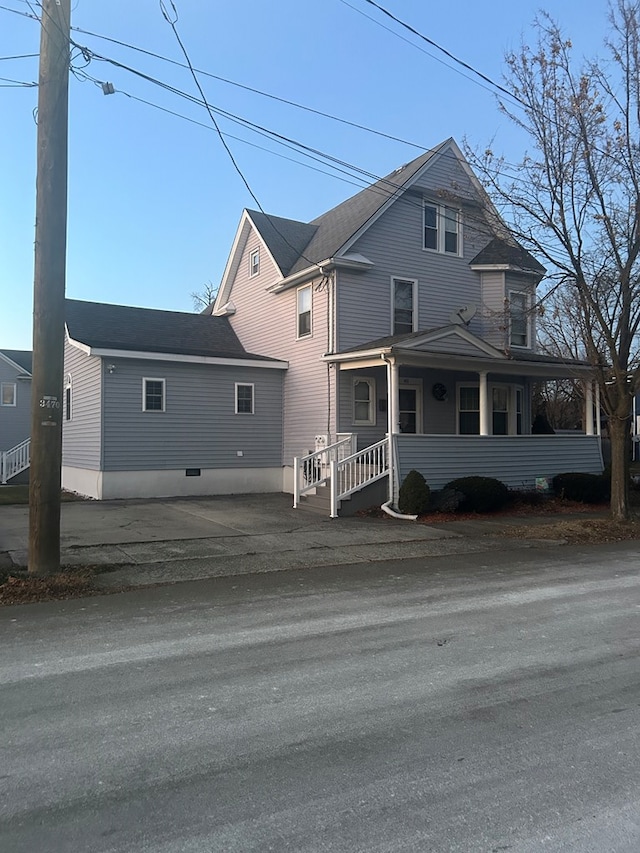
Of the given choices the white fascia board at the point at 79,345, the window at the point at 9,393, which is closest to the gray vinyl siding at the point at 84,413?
the white fascia board at the point at 79,345

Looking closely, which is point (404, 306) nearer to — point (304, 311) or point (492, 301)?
point (304, 311)

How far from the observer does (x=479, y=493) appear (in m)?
14.8

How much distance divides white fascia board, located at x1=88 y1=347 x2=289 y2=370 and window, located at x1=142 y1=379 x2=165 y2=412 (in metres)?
0.67

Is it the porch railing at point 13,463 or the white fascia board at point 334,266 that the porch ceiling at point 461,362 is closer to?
the white fascia board at point 334,266

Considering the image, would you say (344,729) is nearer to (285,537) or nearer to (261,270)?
(285,537)

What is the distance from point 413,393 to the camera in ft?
61.4

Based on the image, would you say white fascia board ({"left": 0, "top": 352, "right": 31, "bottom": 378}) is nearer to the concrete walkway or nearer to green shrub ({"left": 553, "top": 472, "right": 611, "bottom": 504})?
the concrete walkway

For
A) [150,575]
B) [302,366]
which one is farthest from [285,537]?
[302,366]

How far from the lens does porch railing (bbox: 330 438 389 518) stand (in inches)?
570

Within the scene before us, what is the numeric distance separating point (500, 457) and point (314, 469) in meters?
4.81

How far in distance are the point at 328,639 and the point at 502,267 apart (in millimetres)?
16175

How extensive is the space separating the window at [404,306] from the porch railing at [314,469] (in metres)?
3.79

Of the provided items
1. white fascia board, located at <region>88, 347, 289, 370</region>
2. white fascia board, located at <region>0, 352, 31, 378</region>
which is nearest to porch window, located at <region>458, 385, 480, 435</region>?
white fascia board, located at <region>88, 347, 289, 370</region>

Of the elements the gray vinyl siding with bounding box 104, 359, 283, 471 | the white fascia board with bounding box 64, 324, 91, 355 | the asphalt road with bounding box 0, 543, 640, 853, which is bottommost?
the asphalt road with bounding box 0, 543, 640, 853
